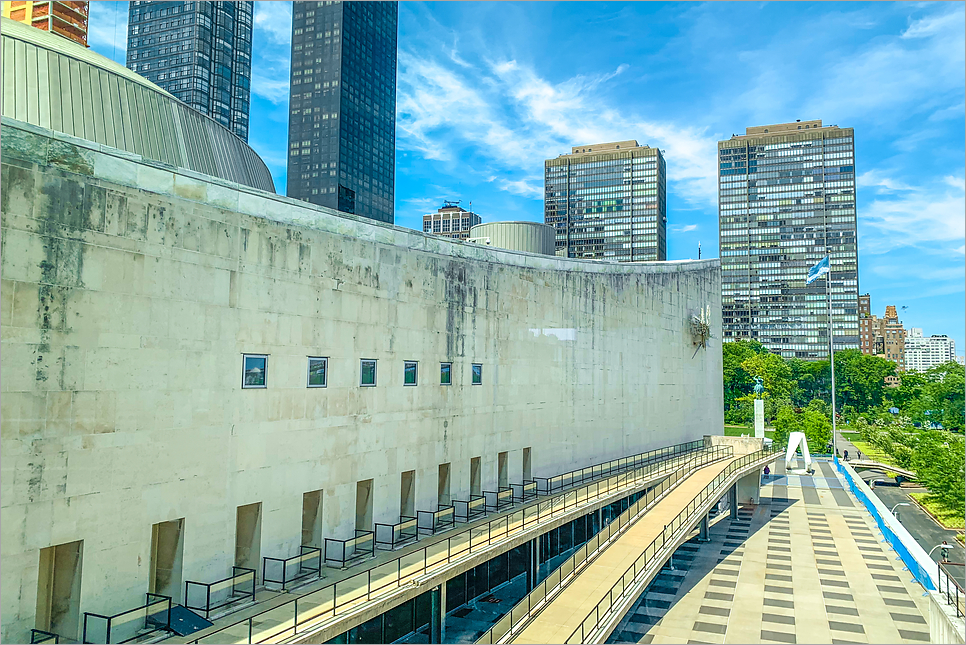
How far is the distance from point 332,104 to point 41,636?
14897cm

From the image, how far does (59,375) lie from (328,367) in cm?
788

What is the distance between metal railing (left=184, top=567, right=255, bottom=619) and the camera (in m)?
16.3

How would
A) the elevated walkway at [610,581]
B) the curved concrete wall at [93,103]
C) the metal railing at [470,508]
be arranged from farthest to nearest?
1. the metal railing at [470,508]
2. the elevated walkway at [610,581]
3. the curved concrete wall at [93,103]

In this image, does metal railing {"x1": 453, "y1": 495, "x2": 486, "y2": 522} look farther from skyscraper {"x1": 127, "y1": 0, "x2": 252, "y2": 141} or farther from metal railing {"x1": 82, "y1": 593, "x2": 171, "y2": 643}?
skyscraper {"x1": 127, "y1": 0, "x2": 252, "y2": 141}

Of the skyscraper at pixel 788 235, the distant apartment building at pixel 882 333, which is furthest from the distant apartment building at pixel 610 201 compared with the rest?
the distant apartment building at pixel 882 333

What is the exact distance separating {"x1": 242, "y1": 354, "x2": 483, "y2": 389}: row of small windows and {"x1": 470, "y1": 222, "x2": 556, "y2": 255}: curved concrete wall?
14.1 metres

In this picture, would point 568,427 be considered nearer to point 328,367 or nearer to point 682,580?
point 682,580

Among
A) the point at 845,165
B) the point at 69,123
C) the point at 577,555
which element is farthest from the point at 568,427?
the point at 845,165

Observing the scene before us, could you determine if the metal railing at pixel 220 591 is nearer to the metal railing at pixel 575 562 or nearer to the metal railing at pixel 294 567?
the metal railing at pixel 294 567

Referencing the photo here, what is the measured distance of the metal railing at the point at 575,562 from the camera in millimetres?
17719

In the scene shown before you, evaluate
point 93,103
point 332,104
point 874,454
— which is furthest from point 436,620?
point 332,104

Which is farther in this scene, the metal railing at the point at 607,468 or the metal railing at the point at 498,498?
the metal railing at the point at 607,468

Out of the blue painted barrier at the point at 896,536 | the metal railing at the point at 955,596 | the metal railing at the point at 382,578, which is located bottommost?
the blue painted barrier at the point at 896,536

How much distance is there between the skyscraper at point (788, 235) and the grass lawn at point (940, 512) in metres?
111
